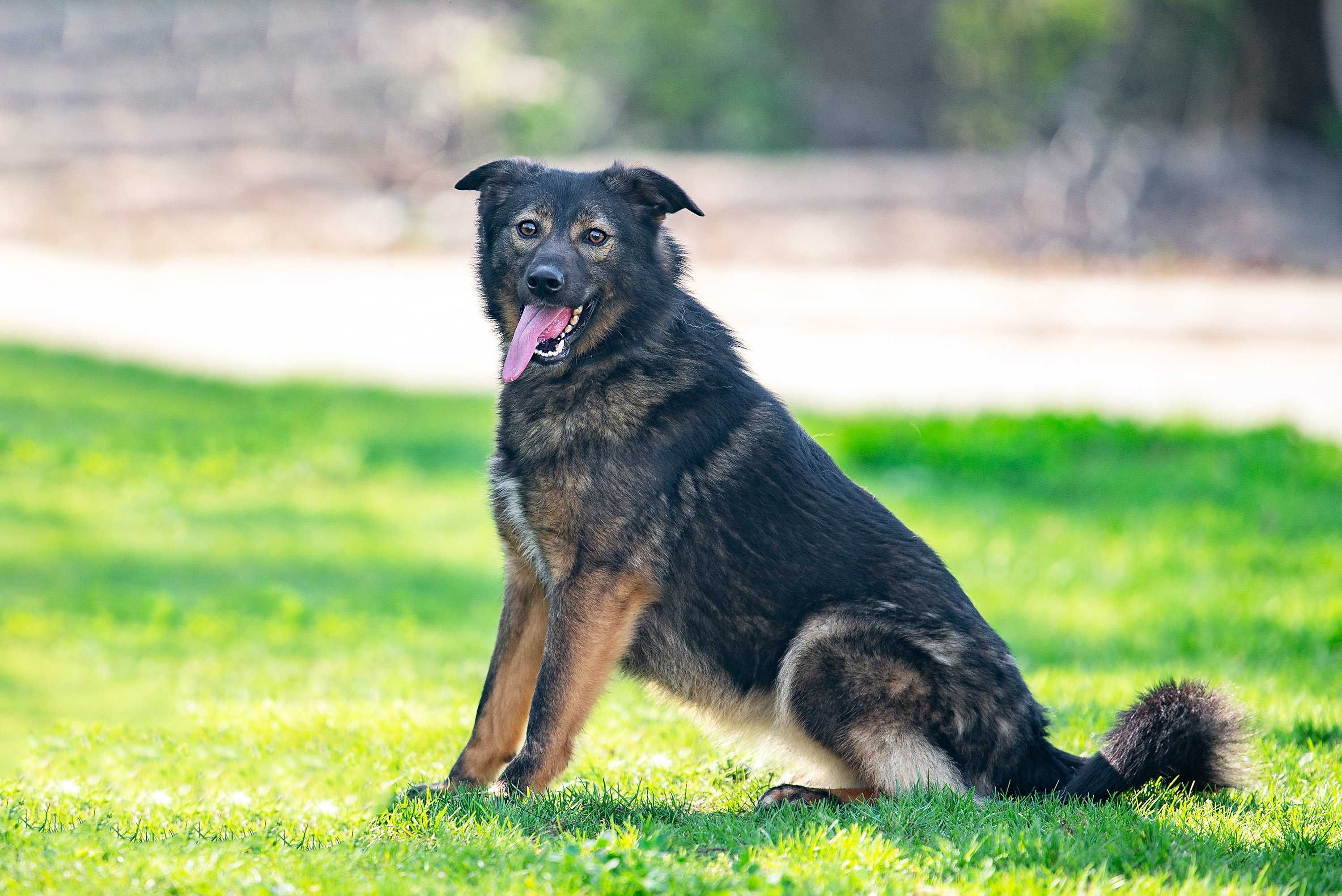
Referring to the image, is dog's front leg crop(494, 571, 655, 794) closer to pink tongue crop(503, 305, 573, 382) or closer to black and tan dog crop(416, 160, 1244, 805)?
black and tan dog crop(416, 160, 1244, 805)

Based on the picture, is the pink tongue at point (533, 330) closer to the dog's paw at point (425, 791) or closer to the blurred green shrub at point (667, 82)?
the dog's paw at point (425, 791)

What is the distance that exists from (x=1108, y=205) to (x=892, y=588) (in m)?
17.1

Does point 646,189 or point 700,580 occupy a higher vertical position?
point 646,189

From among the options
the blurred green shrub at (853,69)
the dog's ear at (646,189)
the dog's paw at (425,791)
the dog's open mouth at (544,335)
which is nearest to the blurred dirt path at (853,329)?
the blurred green shrub at (853,69)

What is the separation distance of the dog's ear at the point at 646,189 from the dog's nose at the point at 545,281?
496mm

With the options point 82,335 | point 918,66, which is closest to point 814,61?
point 918,66

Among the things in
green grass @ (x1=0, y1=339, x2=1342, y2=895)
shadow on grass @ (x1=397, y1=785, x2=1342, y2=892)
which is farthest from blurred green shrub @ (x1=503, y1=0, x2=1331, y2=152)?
shadow on grass @ (x1=397, y1=785, x2=1342, y2=892)

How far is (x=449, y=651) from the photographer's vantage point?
343 inches

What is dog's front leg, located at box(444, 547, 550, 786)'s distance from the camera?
486 cm

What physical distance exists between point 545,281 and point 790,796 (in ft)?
6.21

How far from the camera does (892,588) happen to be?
457cm

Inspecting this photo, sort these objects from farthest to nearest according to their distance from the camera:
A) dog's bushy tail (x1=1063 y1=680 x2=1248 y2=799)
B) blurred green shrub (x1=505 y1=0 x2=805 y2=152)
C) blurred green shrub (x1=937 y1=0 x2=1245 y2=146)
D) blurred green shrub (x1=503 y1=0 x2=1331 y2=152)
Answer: blurred green shrub (x1=937 y1=0 x2=1245 y2=146), blurred green shrub (x1=503 y1=0 x2=1331 y2=152), blurred green shrub (x1=505 y1=0 x2=805 y2=152), dog's bushy tail (x1=1063 y1=680 x2=1248 y2=799)

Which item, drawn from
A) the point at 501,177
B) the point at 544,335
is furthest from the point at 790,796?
the point at 501,177

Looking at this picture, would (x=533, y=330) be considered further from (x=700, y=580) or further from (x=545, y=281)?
(x=700, y=580)
